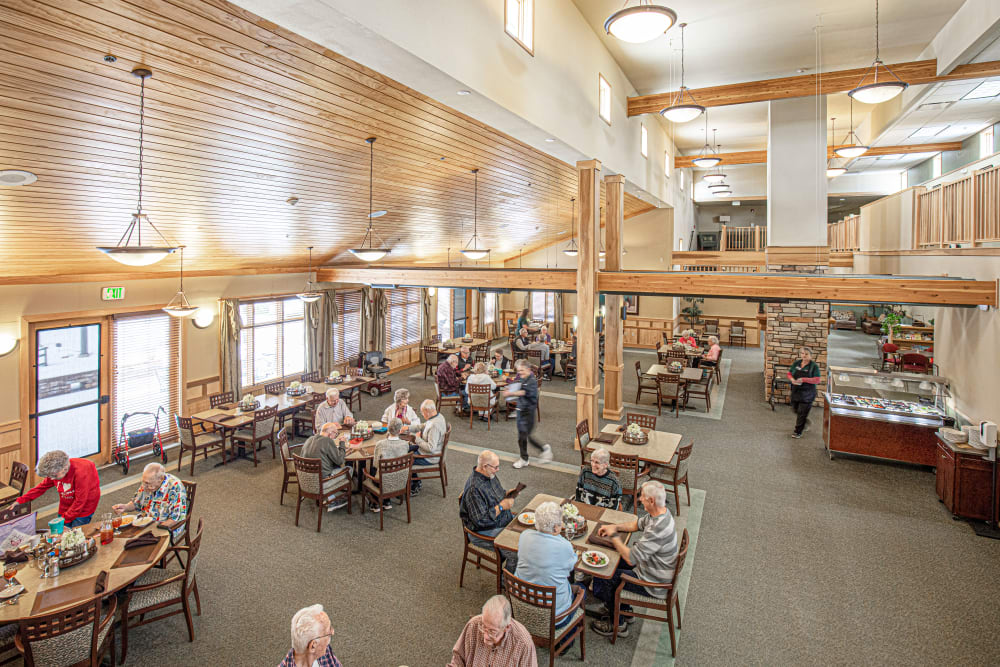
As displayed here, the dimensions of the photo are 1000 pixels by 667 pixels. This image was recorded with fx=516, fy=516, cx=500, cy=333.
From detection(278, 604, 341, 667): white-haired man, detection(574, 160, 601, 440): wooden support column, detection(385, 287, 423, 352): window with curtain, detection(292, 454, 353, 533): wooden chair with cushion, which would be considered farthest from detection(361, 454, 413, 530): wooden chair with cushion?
detection(385, 287, 423, 352): window with curtain

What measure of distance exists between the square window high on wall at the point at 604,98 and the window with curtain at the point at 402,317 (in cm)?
819

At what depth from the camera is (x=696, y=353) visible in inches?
558

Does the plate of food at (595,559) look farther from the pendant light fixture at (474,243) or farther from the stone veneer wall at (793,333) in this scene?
the stone veneer wall at (793,333)

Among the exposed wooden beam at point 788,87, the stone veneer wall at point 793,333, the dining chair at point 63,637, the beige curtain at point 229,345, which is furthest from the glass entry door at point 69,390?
the stone veneer wall at point 793,333

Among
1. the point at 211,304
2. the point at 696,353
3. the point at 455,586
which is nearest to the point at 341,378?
the point at 211,304

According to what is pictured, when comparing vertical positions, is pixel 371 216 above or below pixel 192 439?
above

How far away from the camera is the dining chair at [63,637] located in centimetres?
338

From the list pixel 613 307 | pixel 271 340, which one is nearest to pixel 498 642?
pixel 613 307

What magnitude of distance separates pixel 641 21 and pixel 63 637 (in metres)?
6.37

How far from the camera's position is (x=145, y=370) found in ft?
29.2

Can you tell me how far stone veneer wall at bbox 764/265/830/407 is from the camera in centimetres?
1183

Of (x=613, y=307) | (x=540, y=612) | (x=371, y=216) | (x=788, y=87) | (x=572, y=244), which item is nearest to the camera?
(x=540, y=612)

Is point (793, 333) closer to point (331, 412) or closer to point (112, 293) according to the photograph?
point (331, 412)

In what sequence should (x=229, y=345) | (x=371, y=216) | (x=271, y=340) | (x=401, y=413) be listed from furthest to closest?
(x=271, y=340)
(x=229, y=345)
(x=371, y=216)
(x=401, y=413)
